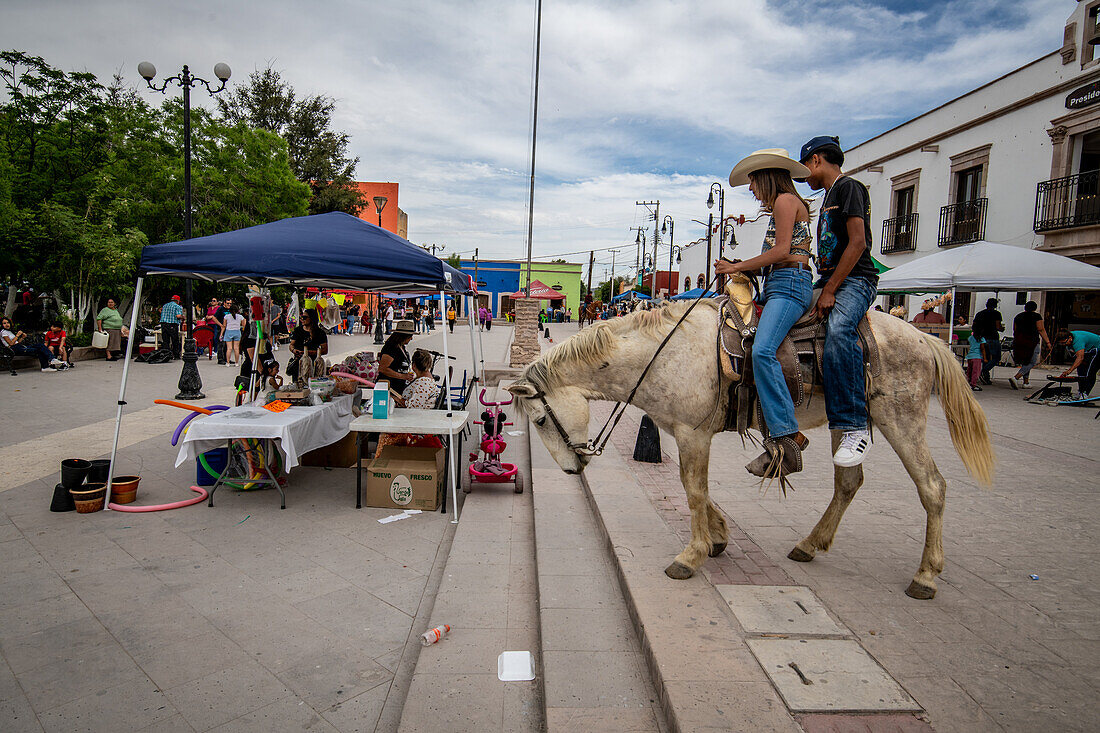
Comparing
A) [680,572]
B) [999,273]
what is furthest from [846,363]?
[999,273]

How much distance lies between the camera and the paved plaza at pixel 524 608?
249 cm

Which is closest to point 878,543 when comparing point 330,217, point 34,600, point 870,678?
point 870,678

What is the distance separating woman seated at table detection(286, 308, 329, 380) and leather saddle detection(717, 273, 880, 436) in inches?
214

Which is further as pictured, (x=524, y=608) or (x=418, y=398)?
(x=418, y=398)

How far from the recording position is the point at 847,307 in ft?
10.9

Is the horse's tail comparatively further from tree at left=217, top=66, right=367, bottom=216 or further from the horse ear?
tree at left=217, top=66, right=367, bottom=216

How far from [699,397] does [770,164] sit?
1522mm

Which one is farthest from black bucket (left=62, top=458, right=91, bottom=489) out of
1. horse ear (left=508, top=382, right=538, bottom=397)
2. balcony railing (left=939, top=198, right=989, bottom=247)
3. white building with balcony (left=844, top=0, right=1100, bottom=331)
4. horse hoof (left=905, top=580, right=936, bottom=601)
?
balcony railing (left=939, top=198, right=989, bottom=247)

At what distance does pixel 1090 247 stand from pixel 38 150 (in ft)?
98.3

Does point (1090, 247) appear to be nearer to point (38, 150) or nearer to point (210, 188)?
point (210, 188)

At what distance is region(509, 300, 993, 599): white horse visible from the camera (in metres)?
3.38

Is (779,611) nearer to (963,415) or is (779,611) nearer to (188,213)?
(963,415)

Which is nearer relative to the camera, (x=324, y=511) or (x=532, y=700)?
(x=532, y=700)

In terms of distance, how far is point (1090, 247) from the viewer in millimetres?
14344
